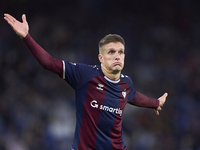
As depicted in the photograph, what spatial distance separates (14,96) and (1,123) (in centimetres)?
82

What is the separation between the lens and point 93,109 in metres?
3.53

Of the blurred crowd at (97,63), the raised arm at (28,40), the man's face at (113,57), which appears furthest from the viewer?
the blurred crowd at (97,63)

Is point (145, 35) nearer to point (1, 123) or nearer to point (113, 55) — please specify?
point (1, 123)

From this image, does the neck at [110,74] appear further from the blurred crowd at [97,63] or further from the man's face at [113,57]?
the blurred crowd at [97,63]

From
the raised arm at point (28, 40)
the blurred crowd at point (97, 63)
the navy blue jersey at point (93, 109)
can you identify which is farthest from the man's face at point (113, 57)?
the blurred crowd at point (97, 63)

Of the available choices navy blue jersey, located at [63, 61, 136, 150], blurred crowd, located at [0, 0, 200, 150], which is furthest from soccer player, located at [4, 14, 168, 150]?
blurred crowd, located at [0, 0, 200, 150]

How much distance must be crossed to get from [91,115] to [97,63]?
17.9ft

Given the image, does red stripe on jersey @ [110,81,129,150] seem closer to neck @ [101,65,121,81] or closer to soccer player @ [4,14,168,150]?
soccer player @ [4,14,168,150]

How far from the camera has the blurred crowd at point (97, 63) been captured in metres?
7.88

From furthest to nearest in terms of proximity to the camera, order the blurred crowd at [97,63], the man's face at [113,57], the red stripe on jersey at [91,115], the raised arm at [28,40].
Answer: the blurred crowd at [97,63] < the man's face at [113,57] < the red stripe on jersey at [91,115] < the raised arm at [28,40]

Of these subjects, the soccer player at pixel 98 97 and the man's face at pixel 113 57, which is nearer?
the soccer player at pixel 98 97

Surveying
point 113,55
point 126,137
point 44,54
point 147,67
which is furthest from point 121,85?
point 147,67

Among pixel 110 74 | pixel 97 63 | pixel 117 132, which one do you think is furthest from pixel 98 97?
pixel 97 63

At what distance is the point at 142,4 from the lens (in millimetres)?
10422
